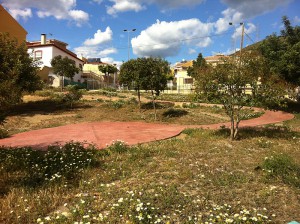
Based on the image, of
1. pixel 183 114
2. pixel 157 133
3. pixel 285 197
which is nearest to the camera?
pixel 285 197

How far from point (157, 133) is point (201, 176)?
264 inches

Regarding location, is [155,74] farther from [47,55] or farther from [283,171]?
[47,55]

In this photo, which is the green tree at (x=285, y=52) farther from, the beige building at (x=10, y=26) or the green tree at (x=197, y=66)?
the beige building at (x=10, y=26)

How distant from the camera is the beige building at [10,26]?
33.0 m

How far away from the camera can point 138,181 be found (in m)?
6.73

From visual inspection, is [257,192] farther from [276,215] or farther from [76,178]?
[76,178]

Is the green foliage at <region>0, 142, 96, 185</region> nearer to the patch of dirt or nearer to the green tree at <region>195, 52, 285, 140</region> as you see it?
the green tree at <region>195, 52, 285, 140</region>

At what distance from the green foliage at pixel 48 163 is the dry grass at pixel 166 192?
39 centimetres

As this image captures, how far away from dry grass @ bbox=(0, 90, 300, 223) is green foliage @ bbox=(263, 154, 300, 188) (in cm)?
12

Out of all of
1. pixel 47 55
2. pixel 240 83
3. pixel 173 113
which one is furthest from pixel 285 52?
pixel 47 55

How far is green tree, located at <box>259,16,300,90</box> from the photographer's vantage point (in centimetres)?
2409

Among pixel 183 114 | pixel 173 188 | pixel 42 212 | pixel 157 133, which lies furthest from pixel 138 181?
pixel 183 114

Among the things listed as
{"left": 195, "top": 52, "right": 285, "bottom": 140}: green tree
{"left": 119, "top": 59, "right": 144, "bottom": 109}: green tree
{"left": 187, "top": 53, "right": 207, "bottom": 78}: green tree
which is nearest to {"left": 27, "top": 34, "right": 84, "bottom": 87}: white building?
{"left": 187, "top": 53, "right": 207, "bottom": 78}: green tree

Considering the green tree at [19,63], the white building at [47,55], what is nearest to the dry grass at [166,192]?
the green tree at [19,63]
